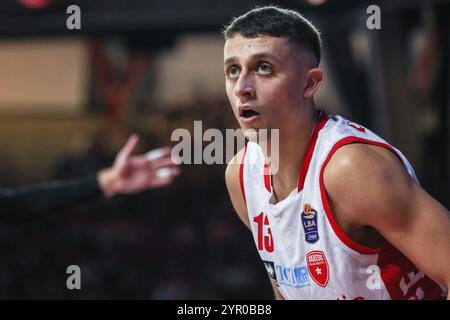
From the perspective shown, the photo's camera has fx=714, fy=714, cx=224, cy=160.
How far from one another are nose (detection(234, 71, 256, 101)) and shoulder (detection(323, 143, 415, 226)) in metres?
0.42

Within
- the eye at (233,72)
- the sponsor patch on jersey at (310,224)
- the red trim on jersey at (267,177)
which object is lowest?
the sponsor patch on jersey at (310,224)

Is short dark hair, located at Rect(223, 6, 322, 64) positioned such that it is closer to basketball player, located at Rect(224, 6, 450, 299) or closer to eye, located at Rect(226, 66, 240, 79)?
basketball player, located at Rect(224, 6, 450, 299)

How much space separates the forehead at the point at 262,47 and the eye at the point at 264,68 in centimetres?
5

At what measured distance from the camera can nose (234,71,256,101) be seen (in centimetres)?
287

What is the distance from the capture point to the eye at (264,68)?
9.48ft

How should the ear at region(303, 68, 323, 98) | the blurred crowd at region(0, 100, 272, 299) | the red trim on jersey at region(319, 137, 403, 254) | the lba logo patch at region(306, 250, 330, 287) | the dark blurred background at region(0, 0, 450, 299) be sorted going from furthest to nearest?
the blurred crowd at region(0, 100, 272, 299), the dark blurred background at region(0, 0, 450, 299), the ear at region(303, 68, 323, 98), the lba logo patch at region(306, 250, 330, 287), the red trim on jersey at region(319, 137, 403, 254)

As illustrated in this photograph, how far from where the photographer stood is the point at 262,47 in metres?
2.88

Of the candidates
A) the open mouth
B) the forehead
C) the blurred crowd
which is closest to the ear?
the forehead

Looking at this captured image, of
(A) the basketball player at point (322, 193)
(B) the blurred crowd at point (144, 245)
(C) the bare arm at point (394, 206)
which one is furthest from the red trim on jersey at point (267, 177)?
(B) the blurred crowd at point (144, 245)

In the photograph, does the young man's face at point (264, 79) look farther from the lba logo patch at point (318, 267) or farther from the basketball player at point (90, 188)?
the basketball player at point (90, 188)

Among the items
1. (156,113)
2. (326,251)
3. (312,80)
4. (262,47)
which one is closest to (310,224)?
(326,251)

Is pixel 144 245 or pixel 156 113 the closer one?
pixel 144 245

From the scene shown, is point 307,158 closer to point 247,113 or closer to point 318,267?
point 247,113

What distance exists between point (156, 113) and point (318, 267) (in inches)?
429
